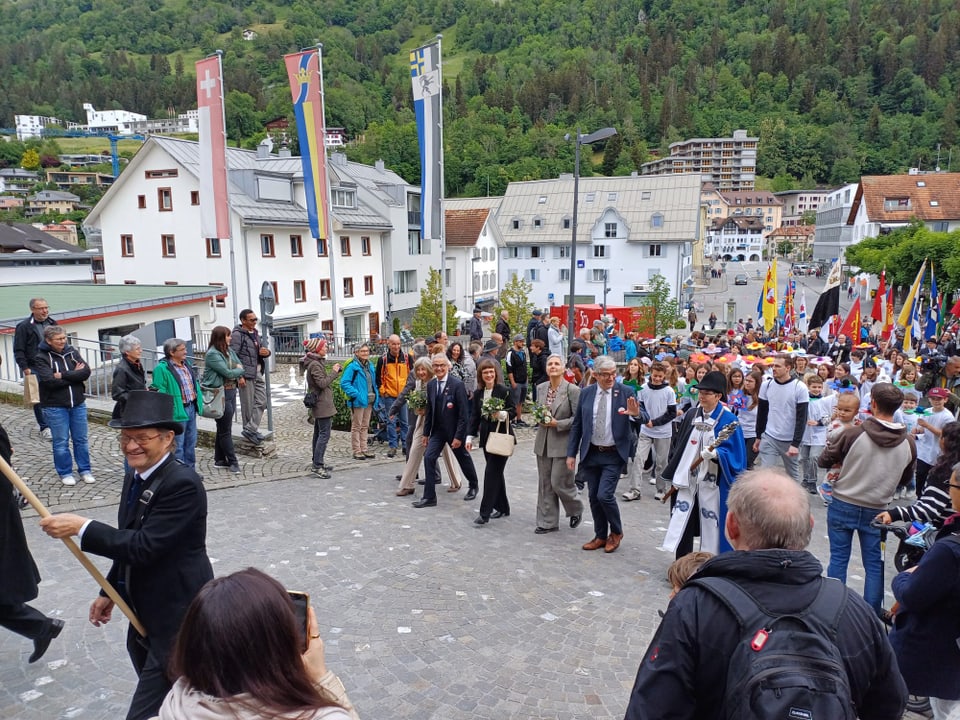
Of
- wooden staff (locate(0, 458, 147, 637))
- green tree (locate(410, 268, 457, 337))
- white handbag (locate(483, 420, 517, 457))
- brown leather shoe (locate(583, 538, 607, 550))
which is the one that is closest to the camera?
wooden staff (locate(0, 458, 147, 637))

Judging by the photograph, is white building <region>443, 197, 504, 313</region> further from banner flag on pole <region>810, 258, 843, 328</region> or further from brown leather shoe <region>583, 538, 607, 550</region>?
A: brown leather shoe <region>583, 538, 607, 550</region>

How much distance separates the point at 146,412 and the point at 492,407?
16.4ft

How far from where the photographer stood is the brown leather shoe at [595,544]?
6.88 metres

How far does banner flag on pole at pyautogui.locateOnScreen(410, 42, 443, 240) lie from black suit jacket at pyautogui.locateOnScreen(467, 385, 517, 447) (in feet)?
28.9

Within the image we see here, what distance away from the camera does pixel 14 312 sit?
15.5 meters

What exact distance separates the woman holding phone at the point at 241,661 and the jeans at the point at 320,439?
25.3 ft

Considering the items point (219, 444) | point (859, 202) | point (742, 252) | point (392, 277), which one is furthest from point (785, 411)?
point (742, 252)

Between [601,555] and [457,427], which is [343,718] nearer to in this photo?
[601,555]

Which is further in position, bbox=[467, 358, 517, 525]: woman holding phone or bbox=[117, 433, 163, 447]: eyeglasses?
bbox=[467, 358, 517, 525]: woman holding phone

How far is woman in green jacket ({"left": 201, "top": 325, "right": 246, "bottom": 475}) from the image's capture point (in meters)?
8.88

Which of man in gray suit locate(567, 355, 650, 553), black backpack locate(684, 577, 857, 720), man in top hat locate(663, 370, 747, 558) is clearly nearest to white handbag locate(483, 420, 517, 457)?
man in gray suit locate(567, 355, 650, 553)

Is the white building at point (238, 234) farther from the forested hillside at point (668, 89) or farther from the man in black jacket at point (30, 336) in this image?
Result: the forested hillside at point (668, 89)

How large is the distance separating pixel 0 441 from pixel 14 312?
13488 millimetres

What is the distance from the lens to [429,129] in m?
16.3
